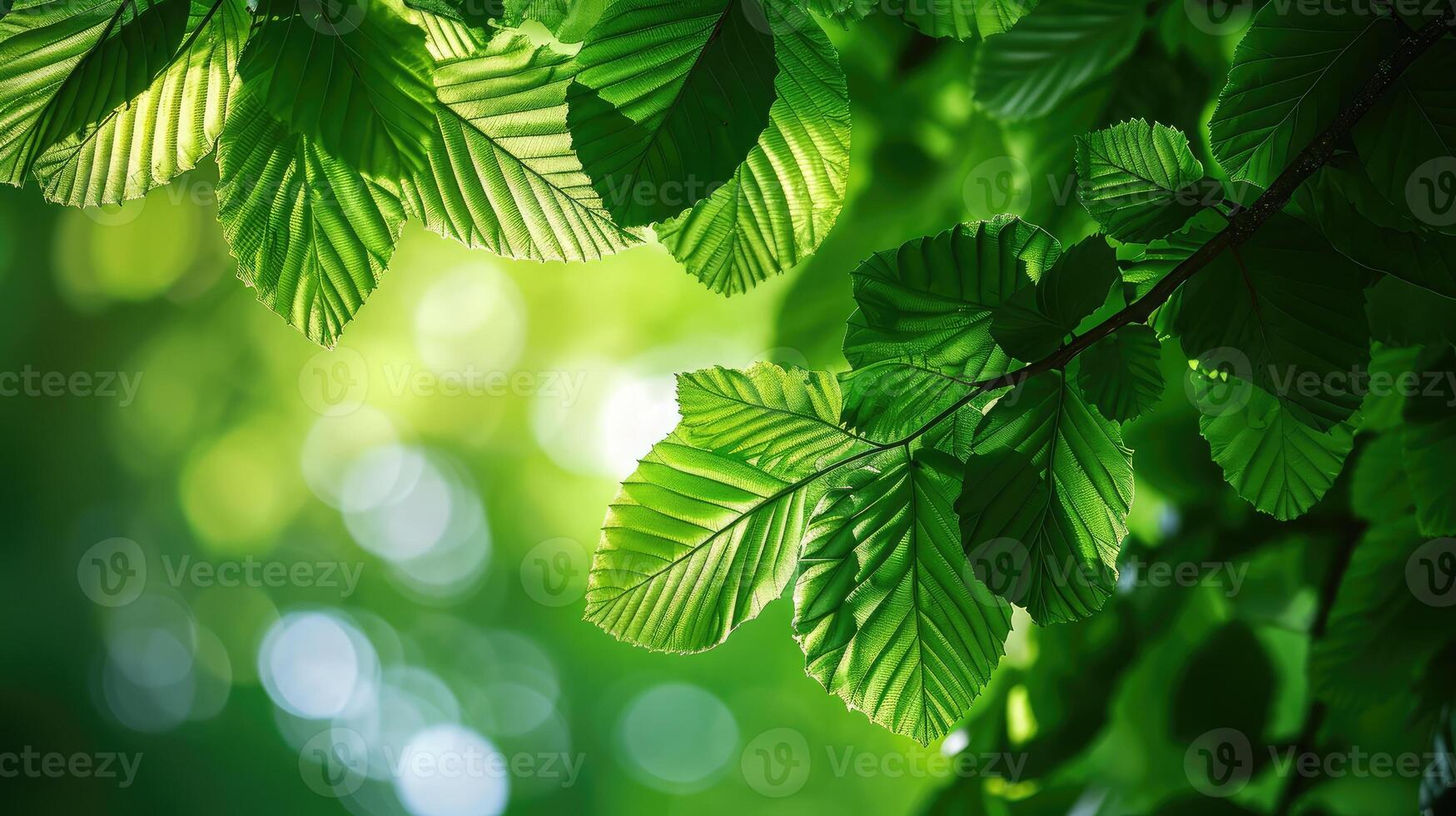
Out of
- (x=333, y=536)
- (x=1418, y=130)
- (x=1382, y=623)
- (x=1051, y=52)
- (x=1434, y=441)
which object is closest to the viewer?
(x=1418, y=130)

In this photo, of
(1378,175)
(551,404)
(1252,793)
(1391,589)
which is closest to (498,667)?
(551,404)

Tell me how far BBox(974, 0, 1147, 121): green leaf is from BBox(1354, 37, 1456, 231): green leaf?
0.38m

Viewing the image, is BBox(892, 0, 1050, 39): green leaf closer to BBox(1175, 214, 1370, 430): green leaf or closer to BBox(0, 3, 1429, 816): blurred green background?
BBox(1175, 214, 1370, 430): green leaf

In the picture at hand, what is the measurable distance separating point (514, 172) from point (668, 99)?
55 mm

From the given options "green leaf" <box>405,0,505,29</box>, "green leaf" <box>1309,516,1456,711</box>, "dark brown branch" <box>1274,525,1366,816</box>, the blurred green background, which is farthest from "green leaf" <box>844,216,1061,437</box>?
the blurred green background

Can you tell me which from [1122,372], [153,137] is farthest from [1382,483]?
[153,137]

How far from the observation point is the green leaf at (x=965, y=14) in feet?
0.74

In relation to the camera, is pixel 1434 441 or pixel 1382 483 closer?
pixel 1434 441

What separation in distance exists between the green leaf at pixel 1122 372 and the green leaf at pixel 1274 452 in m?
0.04

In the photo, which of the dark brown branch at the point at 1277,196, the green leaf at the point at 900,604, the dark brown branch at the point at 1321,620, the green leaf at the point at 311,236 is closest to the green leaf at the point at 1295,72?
the dark brown branch at the point at 1277,196

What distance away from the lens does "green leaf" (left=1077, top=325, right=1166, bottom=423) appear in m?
0.21

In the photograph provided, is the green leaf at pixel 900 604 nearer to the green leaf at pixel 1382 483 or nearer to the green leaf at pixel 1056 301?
the green leaf at pixel 1056 301

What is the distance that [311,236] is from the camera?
0.74 ft

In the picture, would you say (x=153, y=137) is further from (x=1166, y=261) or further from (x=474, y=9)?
(x=1166, y=261)
